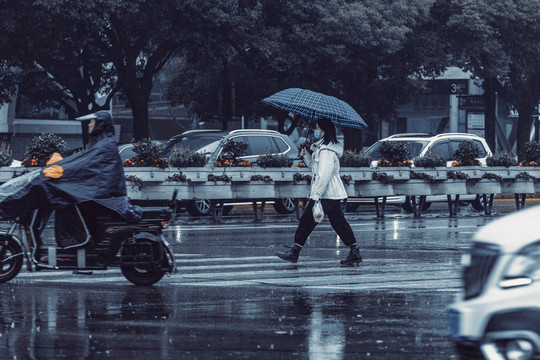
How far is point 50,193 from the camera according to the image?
975 centimetres

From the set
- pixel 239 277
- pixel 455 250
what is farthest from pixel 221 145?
pixel 239 277

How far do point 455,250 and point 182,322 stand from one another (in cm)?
734

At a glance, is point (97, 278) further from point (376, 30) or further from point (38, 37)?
point (376, 30)

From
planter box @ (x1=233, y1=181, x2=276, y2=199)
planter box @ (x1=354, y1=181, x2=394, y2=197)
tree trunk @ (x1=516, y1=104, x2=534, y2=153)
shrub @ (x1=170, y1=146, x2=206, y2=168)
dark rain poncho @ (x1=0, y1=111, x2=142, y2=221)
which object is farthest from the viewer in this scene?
tree trunk @ (x1=516, y1=104, x2=534, y2=153)

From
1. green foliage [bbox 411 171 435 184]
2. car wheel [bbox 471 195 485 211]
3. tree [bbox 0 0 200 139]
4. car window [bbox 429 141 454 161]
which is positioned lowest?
car wheel [bbox 471 195 485 211]

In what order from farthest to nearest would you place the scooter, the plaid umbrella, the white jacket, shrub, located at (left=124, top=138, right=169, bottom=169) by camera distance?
shrub, located at (left=124, top=138, right=169, bottom=169)
the plaid umbrella
the white jacket
the scooter

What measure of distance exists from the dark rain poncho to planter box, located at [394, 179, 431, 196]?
13035 mm

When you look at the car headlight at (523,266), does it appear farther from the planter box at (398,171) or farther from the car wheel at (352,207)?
the car wheel at (352,207)

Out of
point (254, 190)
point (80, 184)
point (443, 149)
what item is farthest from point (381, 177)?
point (80, 184)

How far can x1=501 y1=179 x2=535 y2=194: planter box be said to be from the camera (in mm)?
24078

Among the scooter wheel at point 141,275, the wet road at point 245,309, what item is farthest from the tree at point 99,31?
the scooter wheel at point 141,275

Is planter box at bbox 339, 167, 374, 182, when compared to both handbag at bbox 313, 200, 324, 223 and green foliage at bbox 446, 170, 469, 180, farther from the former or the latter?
handbag at bbox 313, 200, 324, 223

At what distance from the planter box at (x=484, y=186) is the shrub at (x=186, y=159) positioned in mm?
6384

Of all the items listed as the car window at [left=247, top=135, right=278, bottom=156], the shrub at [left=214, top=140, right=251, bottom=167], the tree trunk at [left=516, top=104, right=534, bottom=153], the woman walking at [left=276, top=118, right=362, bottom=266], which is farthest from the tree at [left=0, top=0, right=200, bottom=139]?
the tree trunk at [left=516, top=104, right=534, bottom=153]
